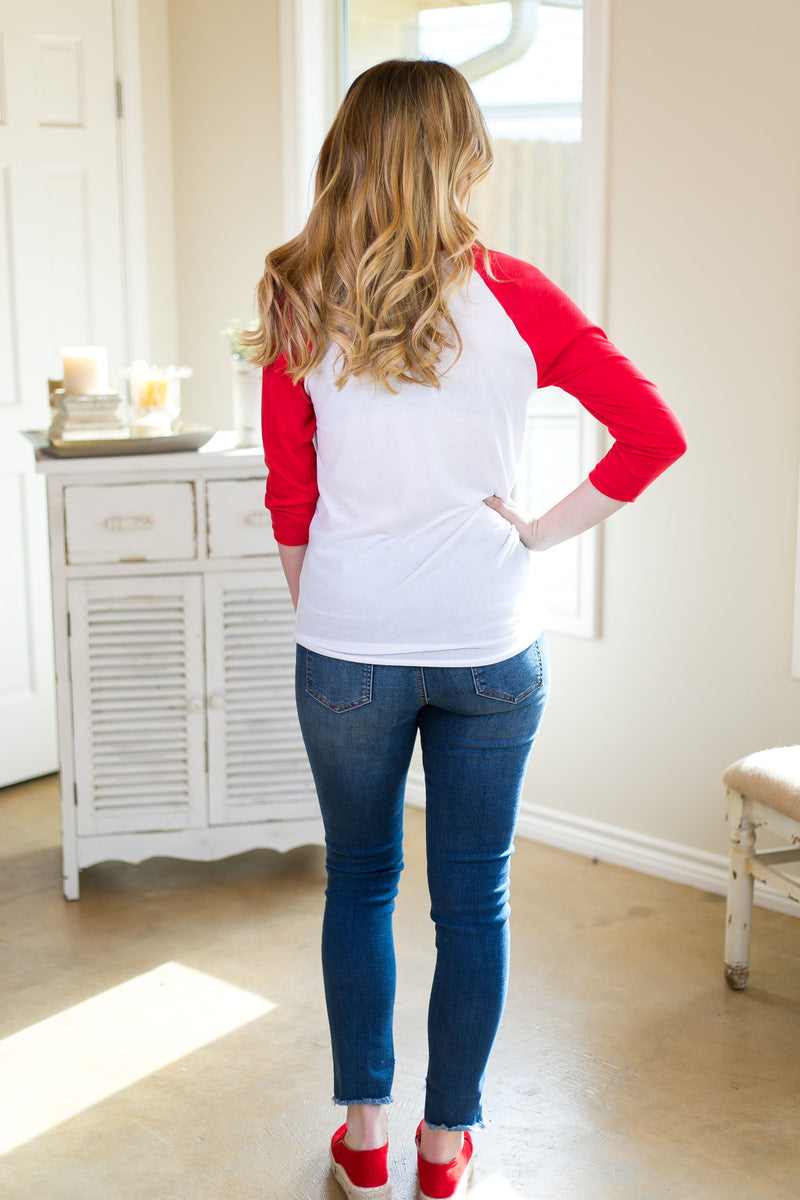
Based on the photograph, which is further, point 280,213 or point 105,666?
point 280,213

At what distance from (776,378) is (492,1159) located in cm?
153

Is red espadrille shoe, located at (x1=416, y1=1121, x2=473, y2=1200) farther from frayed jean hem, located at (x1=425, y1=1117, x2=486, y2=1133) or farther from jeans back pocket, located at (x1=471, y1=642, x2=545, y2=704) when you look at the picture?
jeans back pocket, located at (x1=471, y1=642, x2=545, y2=704)

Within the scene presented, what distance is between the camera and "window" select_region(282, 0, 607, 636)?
2.65 m

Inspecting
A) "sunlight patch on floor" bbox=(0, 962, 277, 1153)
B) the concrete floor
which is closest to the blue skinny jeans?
the concrete floor

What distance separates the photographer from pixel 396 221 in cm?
131

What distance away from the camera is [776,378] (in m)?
2.42

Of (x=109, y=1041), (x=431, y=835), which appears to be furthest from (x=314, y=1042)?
(x=431, y=835)

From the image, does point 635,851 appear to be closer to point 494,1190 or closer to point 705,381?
point 705,381

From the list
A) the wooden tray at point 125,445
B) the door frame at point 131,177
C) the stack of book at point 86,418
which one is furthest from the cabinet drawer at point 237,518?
the door frame at point 131,177

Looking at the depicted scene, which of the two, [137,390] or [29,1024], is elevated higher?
[137,390]

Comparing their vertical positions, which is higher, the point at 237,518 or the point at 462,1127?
the point at 237,518

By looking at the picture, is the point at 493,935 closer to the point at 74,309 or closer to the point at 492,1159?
the point at 492,1159

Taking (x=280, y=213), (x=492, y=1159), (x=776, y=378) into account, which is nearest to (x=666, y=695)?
(x=776, y=378)

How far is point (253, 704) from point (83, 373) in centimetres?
80
